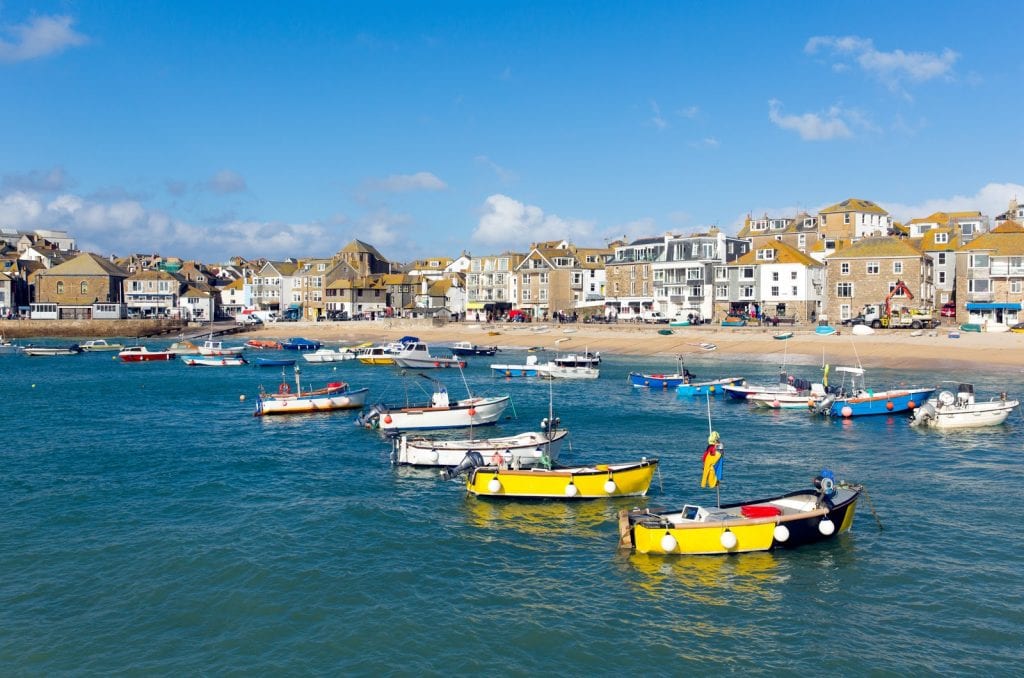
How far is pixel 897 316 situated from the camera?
94.4 m

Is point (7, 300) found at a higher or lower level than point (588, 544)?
higher

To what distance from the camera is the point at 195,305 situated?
481 ft

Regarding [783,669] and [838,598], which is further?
[838,598]

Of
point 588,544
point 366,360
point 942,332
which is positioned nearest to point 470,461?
point 588,544

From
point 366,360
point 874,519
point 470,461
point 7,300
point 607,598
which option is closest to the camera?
point 607,598

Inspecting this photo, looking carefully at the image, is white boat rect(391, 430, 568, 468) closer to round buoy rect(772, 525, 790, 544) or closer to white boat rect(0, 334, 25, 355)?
round buoy rect(772, 525, 790, 544)

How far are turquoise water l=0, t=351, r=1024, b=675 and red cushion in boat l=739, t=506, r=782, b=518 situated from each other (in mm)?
1339

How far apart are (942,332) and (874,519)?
220ft

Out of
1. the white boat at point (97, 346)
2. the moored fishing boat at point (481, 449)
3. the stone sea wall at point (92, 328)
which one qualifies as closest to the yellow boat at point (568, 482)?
the moored fishing boat at point (481, 449)

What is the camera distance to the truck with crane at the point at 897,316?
89.7m

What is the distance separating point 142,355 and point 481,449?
2713 inches

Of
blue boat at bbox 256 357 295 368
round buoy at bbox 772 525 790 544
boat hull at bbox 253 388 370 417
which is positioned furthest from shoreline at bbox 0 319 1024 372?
round buoy at bbox 772 525 790 544

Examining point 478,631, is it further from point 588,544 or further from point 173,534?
point 173,534

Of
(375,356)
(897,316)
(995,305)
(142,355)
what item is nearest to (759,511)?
(375,356)
